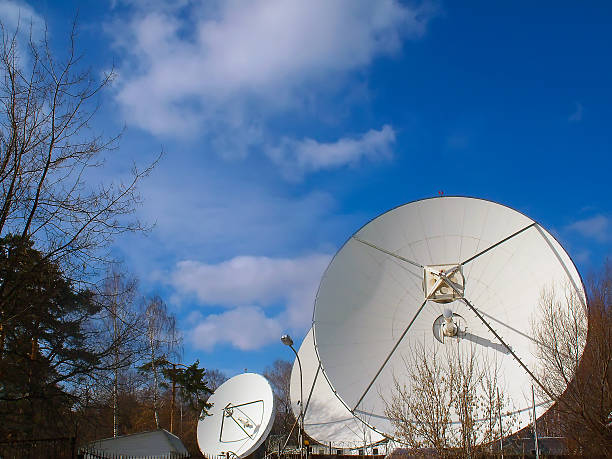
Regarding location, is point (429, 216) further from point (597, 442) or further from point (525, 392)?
point (597, 442)

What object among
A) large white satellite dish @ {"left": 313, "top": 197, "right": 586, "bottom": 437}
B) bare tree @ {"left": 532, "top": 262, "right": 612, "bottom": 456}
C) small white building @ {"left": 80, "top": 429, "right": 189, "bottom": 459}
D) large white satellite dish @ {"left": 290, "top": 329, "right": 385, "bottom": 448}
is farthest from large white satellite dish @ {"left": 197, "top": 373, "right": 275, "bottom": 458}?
bare tree @ {"left": 532, "top": 262, "right": 612, "bottom": 456}

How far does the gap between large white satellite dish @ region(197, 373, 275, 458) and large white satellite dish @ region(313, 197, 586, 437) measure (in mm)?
10320

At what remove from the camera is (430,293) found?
1917 centimetres

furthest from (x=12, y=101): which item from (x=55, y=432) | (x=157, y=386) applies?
(x=157, y=386)

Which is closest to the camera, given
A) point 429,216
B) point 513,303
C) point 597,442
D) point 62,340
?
point 62,340

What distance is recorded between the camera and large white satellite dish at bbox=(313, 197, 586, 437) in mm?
18328

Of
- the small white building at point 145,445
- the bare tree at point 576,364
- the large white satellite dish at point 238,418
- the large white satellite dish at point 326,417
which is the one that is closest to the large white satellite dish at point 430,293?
the bare tree at point 576,364

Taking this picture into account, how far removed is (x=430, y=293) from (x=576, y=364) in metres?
4.98

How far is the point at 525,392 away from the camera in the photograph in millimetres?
17359

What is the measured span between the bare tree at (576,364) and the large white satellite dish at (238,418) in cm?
1471

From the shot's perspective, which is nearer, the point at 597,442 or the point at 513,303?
the point at 597,442

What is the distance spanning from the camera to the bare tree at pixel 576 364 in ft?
55.4

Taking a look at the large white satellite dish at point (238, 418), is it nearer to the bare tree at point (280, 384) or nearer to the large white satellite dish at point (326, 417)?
the large white satellite dish at point (326, 417)

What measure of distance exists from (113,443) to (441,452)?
761 inches
